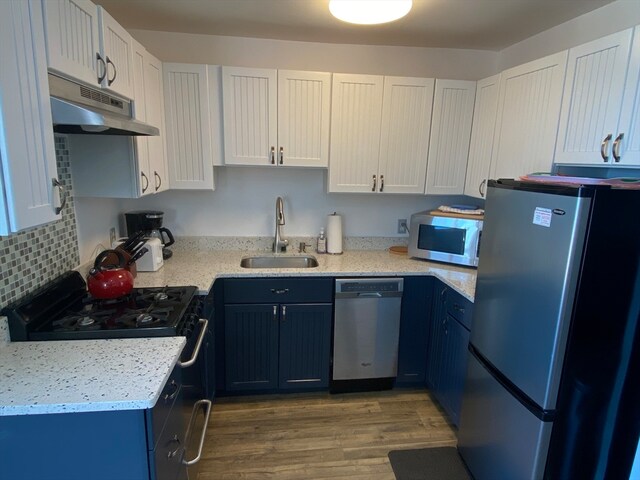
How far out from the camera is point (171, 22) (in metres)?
2.41

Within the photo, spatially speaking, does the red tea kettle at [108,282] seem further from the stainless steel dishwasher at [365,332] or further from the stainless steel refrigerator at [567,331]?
the stainless steel refrigerator at [567,331]

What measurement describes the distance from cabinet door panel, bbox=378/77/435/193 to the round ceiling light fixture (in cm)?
89

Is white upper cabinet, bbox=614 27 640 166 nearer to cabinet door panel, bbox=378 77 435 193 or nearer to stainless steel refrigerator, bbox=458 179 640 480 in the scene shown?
stainless steel refrigerator, bbox=458 179 640 480

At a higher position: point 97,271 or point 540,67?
point 540,67

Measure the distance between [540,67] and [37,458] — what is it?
2.74 meters

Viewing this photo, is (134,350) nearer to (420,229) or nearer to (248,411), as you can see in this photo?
(248,411)

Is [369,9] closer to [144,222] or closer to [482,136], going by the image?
[482,136]

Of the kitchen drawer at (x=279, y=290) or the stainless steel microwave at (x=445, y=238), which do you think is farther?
the stainless steel microwave at (x=445, y=238)

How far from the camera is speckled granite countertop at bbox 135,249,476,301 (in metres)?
2.20

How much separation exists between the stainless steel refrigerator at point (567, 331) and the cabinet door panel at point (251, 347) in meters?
1.37

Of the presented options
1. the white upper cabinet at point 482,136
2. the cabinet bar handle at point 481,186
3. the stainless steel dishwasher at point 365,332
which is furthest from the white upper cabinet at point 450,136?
the stainless steel dishwasher at point 365,332

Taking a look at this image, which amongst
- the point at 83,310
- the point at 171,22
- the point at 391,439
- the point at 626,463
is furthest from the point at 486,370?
the point at 171,22

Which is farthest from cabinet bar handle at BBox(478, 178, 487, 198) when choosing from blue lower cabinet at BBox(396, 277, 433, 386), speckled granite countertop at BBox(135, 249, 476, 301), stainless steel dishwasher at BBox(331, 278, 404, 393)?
stainless steel dishwasher at BBox(331, 278, 404, 393)

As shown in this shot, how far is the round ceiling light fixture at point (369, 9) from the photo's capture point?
1589mm
